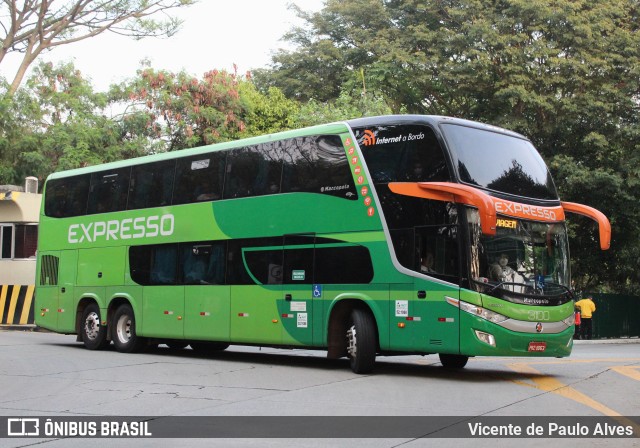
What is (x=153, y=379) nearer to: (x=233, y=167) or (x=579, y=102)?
(x=233, y=167)

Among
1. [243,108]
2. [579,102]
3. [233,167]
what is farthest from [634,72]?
[233,167]

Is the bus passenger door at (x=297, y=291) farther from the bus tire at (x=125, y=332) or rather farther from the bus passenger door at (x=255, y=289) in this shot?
the bus tire at (x=125, y=332)

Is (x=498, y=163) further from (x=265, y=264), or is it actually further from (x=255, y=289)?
(x=255, y=289)

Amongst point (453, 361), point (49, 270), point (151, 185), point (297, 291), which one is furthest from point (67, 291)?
point (453, 361)

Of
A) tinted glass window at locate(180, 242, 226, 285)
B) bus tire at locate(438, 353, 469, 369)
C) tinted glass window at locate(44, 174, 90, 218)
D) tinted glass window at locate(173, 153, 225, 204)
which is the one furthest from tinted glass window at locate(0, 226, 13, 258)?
bus tire at locate(438, 353, 469, 369)

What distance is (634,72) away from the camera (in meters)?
32.3

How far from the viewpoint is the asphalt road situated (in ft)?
31.4

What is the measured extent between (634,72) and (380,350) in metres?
21.7

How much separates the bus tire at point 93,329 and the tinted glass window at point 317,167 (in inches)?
263

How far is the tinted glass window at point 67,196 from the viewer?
831 inches

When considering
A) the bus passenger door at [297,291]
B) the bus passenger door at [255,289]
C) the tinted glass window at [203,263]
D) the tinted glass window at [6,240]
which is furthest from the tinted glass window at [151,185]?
the tinted glass window at [6,240]

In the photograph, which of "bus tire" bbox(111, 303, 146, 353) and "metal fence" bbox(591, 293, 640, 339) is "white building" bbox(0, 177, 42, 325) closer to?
"bus tire" bbox(111, 303, 146, 353)

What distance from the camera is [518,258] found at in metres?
13.8

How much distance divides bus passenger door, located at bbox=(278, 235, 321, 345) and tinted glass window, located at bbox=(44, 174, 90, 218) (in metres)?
7.01
